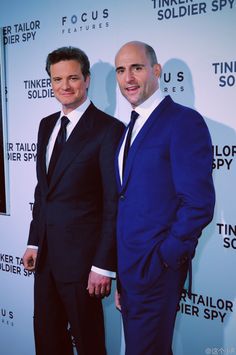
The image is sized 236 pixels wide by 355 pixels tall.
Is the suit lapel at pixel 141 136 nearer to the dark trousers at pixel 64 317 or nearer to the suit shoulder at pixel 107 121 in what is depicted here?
the suit shoulder at pixel 107 121

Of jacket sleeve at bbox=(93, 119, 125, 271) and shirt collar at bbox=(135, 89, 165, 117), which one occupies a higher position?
shirt collar at bbox=(135, 89, 165, 117)

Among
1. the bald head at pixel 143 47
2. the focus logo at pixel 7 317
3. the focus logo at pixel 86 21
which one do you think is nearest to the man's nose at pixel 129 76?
the bald head at pixel 143 47

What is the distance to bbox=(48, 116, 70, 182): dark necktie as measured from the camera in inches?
77.9

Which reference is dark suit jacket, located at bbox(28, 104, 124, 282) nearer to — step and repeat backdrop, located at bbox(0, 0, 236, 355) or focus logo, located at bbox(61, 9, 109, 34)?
step and repeat backdrop, located at bbox(0, 0, 236, 355)

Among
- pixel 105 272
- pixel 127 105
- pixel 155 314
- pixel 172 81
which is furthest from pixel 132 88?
pixel 155 314

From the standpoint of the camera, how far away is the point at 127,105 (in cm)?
228

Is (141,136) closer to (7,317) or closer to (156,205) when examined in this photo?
(156,205)

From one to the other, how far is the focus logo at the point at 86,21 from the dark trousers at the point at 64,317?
1.36m

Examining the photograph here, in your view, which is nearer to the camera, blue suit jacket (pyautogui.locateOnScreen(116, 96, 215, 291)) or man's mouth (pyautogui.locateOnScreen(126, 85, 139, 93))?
blue suit jacket (pyautogui.locateOnScreen(116, 96, 215, 291))

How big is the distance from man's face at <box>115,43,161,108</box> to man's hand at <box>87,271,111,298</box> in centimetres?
79

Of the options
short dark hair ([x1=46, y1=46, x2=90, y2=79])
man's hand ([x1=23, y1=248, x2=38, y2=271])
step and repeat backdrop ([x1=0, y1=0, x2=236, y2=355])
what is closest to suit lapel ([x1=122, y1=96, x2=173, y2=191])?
step and repeat backdrop ([x1=0, y1=0, x2=236, y2=355])

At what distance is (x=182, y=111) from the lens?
1.61 meters

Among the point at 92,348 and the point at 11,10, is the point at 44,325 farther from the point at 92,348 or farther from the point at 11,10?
the point at 11,10

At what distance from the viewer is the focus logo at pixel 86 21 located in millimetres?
2312
